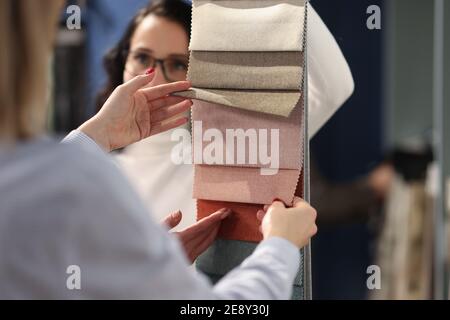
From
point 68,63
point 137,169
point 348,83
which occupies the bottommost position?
point 137,169

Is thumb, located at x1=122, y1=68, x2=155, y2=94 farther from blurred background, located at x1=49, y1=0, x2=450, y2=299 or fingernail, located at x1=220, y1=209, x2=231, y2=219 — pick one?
blurred background, located at x1=49, y1=0, x2=450, y2=299

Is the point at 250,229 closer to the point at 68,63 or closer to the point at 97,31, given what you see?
the point at 97,31

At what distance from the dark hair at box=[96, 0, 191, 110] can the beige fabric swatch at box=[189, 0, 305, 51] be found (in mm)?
148

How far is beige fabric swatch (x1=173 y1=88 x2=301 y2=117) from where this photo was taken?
115 cm

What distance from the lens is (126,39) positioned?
150cm

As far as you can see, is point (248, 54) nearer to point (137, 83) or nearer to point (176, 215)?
point (137, 83)

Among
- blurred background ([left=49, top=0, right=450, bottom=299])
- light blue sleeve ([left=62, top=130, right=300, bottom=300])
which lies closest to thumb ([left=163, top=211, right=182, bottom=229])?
light blue sleeve ([left=62, top=130, right=300, bottom=300])

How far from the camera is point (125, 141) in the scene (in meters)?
1.24

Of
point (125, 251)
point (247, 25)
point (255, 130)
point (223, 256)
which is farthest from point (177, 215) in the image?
point (125, 251)

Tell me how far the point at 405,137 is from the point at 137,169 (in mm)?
Answer: 1858

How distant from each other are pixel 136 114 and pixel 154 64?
0.17 metres
